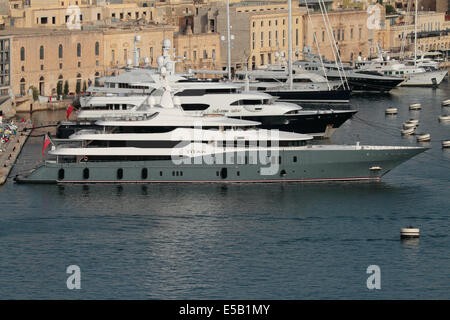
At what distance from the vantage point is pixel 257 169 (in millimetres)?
66375

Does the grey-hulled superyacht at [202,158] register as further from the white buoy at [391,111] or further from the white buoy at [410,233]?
the white buoy at [391,111]

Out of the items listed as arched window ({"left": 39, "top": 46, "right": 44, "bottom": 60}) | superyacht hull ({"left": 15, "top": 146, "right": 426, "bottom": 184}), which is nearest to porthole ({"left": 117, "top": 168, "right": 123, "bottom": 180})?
superyacht hull ({"left": 15, "top": 146, "right": 426, "bottom": 184})

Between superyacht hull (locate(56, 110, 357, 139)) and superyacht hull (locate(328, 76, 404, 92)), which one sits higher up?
superyacht hull (locate(56, 110, 357, 139))

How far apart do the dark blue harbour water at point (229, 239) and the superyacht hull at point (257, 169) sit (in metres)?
0.66

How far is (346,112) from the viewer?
8412cm

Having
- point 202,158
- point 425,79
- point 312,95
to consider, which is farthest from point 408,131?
point 425,79

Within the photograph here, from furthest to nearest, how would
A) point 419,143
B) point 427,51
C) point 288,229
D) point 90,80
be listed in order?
point 427,51 → point 90,80 → point 419,143 → point 288,229

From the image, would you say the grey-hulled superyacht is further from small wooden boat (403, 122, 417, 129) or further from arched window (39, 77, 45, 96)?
arched window (39, 77, 45, 96)

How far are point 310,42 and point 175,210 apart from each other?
8130 centimetres

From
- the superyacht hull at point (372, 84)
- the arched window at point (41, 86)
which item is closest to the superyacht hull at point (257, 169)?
the arched window at point (41, 86)

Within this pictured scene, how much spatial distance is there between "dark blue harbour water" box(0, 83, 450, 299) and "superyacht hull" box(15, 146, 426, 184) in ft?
2.15

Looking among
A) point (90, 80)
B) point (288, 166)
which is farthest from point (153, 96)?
point (90, 80)

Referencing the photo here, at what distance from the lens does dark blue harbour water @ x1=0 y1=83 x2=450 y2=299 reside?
49.6 meters

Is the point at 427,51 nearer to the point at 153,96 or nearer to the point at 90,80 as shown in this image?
the point at 90,80
